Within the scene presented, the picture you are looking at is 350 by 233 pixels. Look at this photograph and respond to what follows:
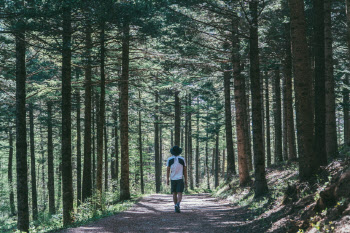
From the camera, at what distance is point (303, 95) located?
7969 mm

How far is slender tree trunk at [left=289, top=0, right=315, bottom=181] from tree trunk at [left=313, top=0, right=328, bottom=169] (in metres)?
0.38

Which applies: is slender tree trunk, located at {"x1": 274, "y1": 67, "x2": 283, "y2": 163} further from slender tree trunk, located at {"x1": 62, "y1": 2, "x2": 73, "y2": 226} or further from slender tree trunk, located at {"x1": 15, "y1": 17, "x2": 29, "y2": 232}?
slender tree trunk, located at {"x1": 15, "y1": 17, "x2": 29, "y2": 232}

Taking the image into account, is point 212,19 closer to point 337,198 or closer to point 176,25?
point 176,25

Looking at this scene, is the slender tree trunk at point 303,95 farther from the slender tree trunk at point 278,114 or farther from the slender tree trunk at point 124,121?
the slender tree trunk at point 278,114

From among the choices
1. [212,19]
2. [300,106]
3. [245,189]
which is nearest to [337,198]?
[300,106]

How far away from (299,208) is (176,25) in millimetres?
9882

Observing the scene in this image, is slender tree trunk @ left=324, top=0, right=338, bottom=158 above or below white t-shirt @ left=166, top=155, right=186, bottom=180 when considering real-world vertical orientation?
above

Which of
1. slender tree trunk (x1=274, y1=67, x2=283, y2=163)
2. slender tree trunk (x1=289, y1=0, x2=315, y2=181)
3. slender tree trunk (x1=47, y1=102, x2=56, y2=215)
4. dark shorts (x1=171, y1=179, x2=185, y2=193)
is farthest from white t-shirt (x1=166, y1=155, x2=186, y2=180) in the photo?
slender tree trunk (x1=47, y1=102, x2=56, y2=215)

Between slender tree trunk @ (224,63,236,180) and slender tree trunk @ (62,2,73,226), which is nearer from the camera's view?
slender tree trunk @ (62,2,73,226)

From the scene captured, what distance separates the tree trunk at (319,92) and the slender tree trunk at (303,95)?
0.38m

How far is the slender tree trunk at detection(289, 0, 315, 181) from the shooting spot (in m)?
7.91

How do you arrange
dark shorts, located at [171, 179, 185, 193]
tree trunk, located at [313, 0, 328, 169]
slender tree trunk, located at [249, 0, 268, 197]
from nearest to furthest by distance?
tree trunk, located at [313, 0, 328, 169]
dark shorts, located at [171, 179, 185, 193]
slender tree trunk, located at [249, 0, 268, 197]

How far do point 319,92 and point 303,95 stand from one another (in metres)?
0.85

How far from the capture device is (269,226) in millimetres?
6594
